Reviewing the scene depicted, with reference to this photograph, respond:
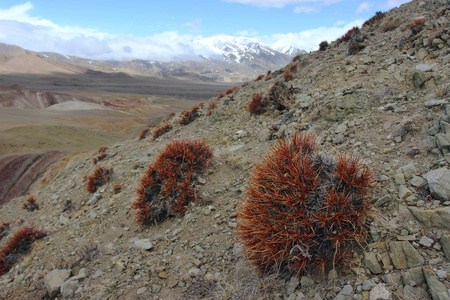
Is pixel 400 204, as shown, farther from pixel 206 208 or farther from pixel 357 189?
pixel 206 208

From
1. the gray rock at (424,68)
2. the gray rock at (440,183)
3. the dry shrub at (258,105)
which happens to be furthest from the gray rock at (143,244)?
the gray rock at (424,68)

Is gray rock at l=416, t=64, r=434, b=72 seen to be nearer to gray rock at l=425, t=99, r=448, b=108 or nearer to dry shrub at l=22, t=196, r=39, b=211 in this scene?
gray rock at l=425, t=99, r=448, b=108

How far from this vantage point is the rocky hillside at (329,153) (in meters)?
2.30

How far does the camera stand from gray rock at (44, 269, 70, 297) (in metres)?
3.75

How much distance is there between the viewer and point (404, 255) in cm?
220

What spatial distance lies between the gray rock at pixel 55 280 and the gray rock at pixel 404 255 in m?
4.39

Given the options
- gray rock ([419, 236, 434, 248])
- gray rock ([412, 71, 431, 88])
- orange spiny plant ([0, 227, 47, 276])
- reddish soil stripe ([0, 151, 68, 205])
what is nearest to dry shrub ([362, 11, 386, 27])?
gray rock ([412, 71, 431, 88])

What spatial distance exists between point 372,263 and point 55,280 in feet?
14.3

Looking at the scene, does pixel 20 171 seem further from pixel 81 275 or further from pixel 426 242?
pixel 426 242

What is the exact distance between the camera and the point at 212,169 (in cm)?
545

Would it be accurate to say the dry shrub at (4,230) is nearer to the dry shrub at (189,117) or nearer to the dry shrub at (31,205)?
the dry shrub at (31,205)

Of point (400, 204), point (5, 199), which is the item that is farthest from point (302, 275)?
point (5, 199)

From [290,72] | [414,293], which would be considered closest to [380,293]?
[414,293]

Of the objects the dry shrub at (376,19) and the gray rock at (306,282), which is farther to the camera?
the dry shrub at (376,19)
